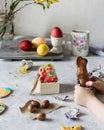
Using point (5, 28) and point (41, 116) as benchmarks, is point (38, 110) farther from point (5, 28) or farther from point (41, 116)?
point (5, 28)

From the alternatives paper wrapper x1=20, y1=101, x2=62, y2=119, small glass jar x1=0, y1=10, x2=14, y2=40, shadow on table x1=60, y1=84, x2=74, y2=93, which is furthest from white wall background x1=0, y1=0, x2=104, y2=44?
paper wrapper x1=20, y1=101, x2=62, y2=119

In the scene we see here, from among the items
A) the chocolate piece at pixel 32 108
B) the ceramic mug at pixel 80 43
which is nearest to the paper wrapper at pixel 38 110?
the chocolate piece at pixel 32 108

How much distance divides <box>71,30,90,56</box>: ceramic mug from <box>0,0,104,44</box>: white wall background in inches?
7.9

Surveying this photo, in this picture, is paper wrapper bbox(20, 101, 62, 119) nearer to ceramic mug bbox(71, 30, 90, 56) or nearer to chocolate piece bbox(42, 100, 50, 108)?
chocolate piece bbox(42, 100, 50, 108)

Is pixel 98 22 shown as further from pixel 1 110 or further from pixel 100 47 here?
pixel 1 110

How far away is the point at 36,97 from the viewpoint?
862mm

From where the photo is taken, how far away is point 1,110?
78 cm

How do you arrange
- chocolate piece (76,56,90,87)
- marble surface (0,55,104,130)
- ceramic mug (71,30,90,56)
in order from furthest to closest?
ceramic mug (71,30,90,56) → chocolate piece (76,56,90,87) → marble surface (0,55,104,130)

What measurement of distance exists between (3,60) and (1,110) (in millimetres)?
384

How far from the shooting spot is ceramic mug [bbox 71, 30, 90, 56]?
45.5 inches

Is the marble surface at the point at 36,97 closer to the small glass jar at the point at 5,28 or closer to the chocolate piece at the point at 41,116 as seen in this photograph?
the chocolate piece at the point at 41,116

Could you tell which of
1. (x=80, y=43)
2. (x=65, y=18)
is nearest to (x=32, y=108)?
(x=80, y=43)

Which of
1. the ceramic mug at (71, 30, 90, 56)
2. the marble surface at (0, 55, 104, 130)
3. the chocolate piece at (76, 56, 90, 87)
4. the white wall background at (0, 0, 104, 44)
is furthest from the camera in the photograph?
the white wall background at (0, 0, 104, 44)

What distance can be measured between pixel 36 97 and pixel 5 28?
50 centimetres
